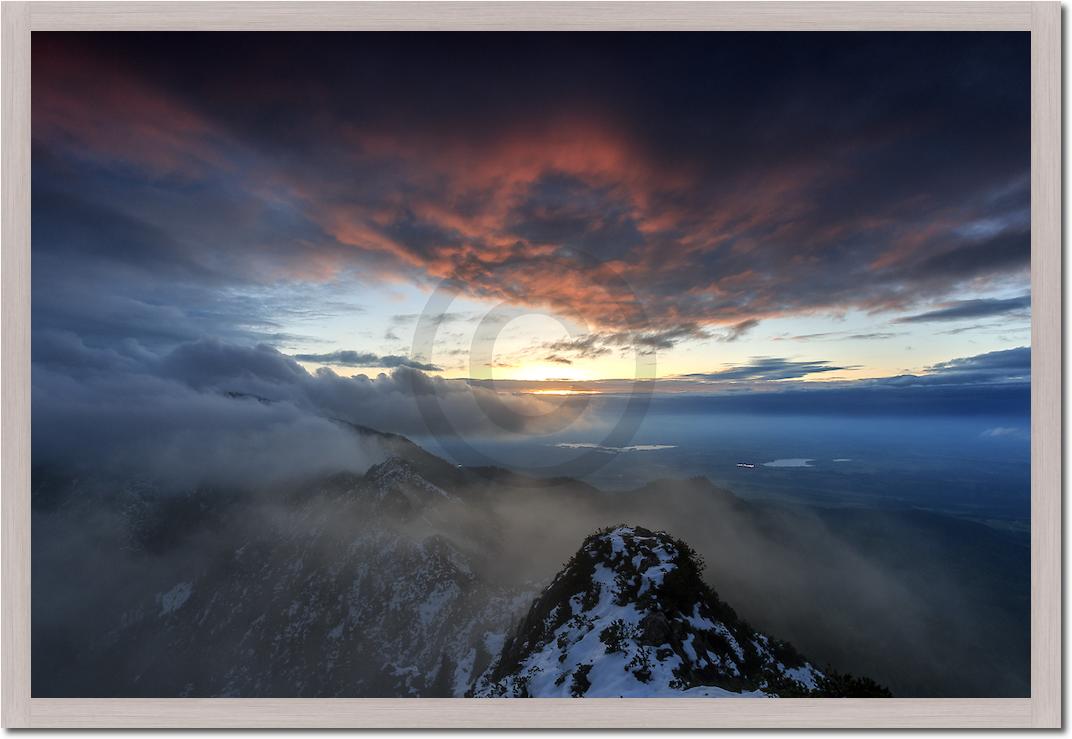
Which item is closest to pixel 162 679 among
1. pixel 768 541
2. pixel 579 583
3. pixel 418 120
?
pixel 579 583

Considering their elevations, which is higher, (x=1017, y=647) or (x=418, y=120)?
(x=418, y=120)

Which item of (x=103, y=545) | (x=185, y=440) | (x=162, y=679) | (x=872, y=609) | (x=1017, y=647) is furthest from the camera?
(x=185, y=440)

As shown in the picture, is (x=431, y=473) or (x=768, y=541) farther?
(x=431, y=473)

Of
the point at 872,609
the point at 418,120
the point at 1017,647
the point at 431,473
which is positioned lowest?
the point at 872,609

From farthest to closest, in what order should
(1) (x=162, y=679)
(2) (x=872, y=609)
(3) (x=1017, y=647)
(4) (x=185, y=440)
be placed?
(4) (x=185, y=440) → (1) (x=162, y=679) → (2) (x=872, y=609) → (3) (x=1017, y=647)

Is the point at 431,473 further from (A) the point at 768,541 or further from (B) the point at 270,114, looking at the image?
(B) the point at 270,114

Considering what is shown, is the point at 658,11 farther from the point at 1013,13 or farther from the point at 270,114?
the point at 270,114
